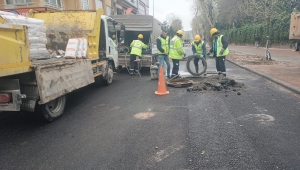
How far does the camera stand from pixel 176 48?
908 centimetres

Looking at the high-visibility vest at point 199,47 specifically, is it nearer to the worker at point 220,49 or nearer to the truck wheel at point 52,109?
the worker at point 220,49

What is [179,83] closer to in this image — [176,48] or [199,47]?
[176,48]

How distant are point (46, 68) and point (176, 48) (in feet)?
18.3

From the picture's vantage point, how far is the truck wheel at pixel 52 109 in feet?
15.1

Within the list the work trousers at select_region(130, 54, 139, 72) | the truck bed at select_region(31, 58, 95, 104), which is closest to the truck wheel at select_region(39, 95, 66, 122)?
the truck bed at select_region(31, 58, 95, 104)

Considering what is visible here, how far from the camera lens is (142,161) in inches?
124

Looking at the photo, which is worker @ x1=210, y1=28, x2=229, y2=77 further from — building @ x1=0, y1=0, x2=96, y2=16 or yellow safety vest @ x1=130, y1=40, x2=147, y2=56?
building @ x1=0, y1=0, x2=96, y2=16

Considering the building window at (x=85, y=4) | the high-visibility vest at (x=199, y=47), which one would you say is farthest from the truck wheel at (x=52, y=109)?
the building window at (x=85, y=4)

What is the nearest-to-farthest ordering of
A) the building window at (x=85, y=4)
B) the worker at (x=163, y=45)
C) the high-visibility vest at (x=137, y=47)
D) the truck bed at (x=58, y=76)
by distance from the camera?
the truck bed at (x=58, y=76) → the worker at (x=163, y=45) → the high-visibility vest at (x=137, y=47) → the building window at (x=85, y=4)

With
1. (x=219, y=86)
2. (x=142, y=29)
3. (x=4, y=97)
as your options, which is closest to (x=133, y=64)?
(x=142, y=29)

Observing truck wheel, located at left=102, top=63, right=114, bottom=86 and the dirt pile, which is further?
truck wheel, located at left=102, top=63, right=114, bottom=86

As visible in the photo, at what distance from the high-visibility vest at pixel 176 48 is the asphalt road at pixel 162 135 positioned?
3.07 m

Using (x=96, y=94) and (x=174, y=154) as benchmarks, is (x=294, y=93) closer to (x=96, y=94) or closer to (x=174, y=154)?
(x=174, y=154)

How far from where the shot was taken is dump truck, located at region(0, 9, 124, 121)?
3.72m
